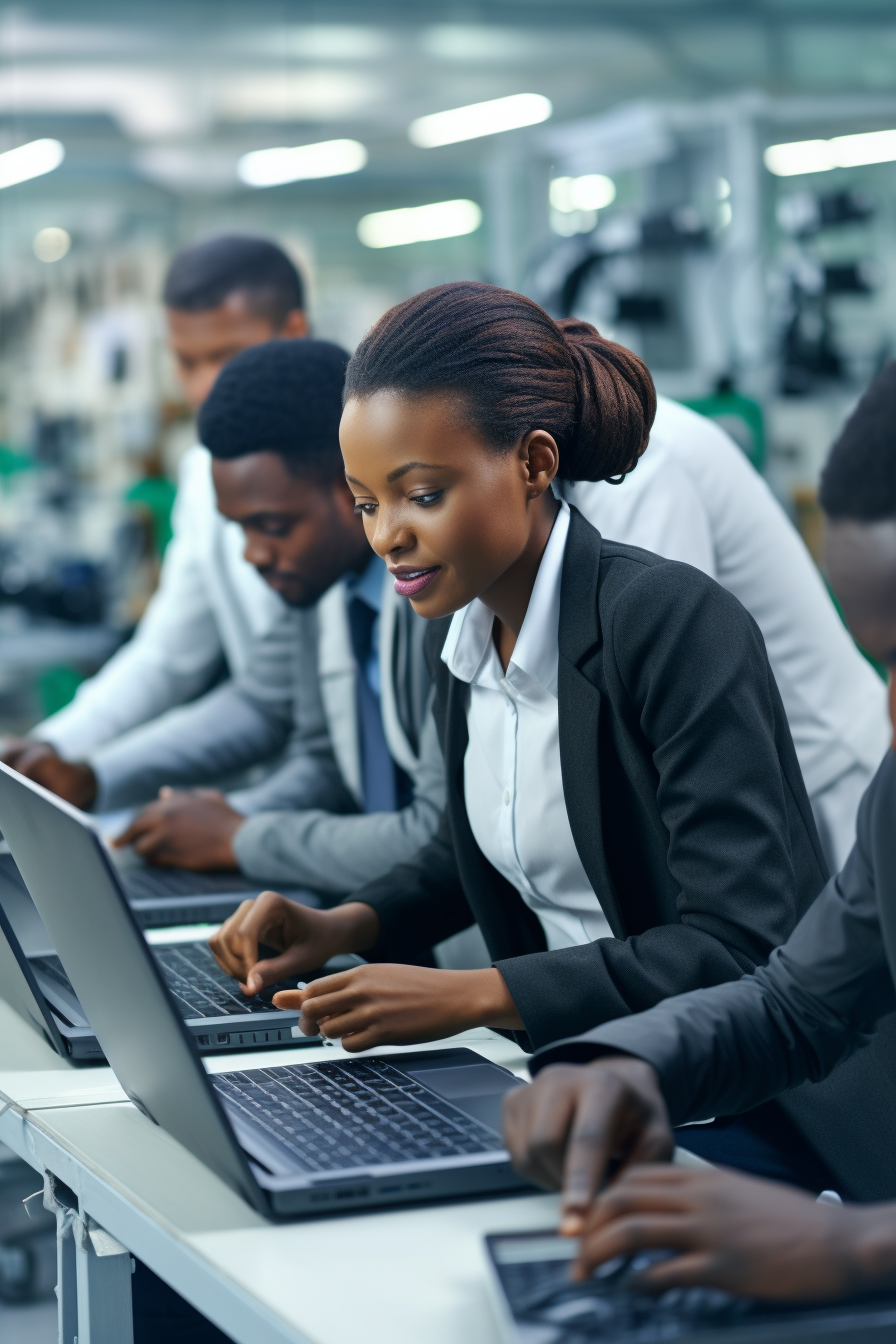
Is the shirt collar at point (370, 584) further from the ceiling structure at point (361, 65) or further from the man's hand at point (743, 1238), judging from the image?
the ceiling structure at point (361, 65)

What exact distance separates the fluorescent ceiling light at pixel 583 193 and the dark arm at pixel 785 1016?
16.8ft

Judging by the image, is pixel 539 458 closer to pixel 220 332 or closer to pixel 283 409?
pixel 283 409

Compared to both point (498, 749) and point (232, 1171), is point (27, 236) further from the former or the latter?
point (232, 1171)

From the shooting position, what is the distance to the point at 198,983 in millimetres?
1415

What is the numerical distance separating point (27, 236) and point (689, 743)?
5.30m

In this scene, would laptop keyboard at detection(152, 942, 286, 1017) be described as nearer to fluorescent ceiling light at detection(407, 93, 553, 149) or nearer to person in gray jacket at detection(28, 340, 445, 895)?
person in gray jacket at detection(28, 340, 445, 895)

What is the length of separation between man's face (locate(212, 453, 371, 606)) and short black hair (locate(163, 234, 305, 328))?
71 cm

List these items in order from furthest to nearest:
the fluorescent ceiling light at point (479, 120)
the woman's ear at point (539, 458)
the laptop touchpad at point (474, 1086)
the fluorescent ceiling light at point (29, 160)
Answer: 1. the fluorescent ceiling light at point (479, 120)
2. the fluorescent ceiling light at point (29, 160)
3. the woman's ear at point (539, 458)
4. the laptop touchpad at point (474, 1086)

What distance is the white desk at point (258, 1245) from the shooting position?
815 mm

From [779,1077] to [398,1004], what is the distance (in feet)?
0.85

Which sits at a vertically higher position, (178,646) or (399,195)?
(399,195)

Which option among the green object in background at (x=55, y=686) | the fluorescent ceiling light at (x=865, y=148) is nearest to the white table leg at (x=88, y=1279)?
the green object in background at (x=55, y=686)

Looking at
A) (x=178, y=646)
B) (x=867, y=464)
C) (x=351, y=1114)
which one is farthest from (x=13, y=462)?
(x=867, y=464)

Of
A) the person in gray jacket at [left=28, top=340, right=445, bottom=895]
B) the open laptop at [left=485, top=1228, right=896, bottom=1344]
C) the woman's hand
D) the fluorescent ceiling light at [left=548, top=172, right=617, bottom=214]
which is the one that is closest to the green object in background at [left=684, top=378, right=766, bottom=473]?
the fluorescent ceiling light at [left=548, top=172, right=617, bottom=214]
